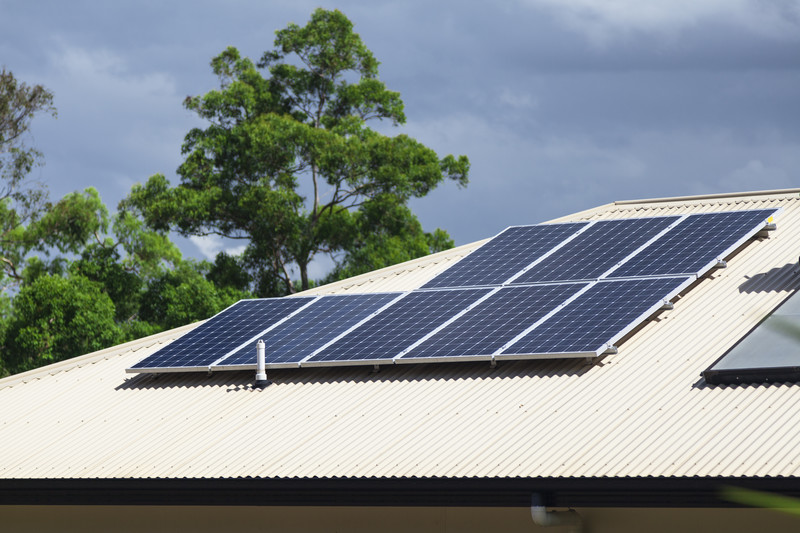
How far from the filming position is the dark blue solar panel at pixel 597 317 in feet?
43.1

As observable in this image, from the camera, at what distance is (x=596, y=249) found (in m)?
16.9

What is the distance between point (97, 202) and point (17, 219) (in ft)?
13.2

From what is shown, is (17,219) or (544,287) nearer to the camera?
(544,287)

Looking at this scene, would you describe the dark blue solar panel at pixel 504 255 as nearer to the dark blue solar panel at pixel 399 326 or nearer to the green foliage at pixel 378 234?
the dark blue solar panel at pixel 399 326

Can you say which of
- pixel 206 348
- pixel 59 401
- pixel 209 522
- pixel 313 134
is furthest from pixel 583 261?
pixel 313 134

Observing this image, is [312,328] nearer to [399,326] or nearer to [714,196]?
[399,326]

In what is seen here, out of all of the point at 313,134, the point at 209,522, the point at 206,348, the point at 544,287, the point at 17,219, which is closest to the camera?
the point at 209,522

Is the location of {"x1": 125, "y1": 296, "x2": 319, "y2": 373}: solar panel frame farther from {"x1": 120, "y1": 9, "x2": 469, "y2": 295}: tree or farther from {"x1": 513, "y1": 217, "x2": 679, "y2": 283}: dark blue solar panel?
{"x1": 120, "y1": 9, "x2": 469, "y2": 295}: tree

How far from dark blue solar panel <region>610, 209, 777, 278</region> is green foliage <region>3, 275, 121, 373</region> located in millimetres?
31793

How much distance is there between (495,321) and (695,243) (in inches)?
144

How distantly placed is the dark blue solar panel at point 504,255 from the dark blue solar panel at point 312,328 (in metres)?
1.06

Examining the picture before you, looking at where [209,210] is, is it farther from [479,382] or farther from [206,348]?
[479,382]

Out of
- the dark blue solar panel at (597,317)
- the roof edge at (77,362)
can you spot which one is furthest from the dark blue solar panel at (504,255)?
the roof edge at (77,362)

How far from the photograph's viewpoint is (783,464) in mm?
9273
